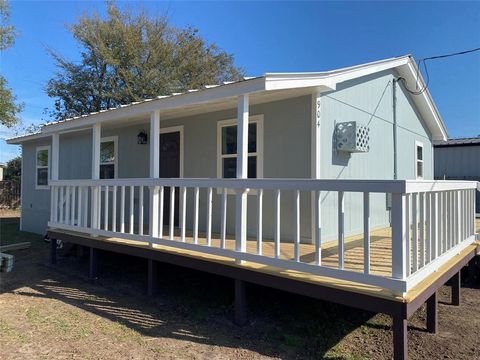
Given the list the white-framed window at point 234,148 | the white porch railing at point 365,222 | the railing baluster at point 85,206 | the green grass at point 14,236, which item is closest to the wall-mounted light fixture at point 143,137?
the railing baluster at point 85,206

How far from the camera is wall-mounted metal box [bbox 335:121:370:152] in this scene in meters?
5.93

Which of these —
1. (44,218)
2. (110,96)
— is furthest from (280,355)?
(110,96)

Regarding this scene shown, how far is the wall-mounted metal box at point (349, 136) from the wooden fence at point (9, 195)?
2021cm

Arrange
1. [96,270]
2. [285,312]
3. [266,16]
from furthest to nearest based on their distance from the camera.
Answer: [266,16], [96,270], [285,312]

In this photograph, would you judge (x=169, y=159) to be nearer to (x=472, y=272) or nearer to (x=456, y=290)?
(x=456, y=290)

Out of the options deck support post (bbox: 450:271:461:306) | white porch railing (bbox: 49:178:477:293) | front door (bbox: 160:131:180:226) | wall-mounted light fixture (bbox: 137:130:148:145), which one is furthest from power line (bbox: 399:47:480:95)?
wall-mounted light fixture (bbox: 137:130:148:145)

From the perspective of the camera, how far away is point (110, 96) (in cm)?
1891

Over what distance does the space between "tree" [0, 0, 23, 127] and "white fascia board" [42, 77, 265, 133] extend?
44.9 ft

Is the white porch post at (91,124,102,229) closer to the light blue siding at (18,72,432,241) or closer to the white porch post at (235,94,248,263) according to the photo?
the light blue siding at (18,72,432,241)

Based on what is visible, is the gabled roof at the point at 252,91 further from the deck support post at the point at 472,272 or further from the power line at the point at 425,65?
the deck support post at the point at 472,272

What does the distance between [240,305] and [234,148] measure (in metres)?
3.04

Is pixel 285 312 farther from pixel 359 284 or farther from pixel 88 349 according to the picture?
pixel 88 349

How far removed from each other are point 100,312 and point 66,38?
18585 millimetres

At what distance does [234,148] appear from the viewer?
653cm
